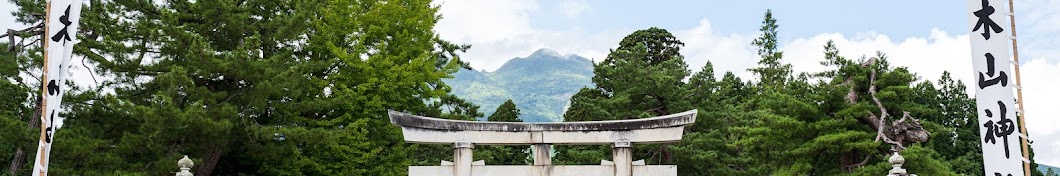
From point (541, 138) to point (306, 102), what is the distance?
5984 millimetres

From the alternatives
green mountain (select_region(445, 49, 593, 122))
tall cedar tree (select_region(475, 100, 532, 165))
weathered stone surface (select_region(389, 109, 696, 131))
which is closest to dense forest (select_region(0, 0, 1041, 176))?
weathered stone surface (select_region(389, 109, 696, 131))

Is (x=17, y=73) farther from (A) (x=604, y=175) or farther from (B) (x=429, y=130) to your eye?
(A) (x=604, y=175)

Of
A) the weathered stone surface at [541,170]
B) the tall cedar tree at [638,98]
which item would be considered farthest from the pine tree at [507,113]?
the weathered stone surface at [541,170]

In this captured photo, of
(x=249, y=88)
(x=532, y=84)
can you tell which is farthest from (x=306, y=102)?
(x=532, y=84)

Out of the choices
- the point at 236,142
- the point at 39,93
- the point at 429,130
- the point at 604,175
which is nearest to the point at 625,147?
the point at 604,175

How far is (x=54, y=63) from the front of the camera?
1001cm

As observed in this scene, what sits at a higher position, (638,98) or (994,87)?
(638,98)

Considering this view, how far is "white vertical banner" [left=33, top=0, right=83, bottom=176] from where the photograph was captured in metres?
9.82

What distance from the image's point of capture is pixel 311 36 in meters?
21.9

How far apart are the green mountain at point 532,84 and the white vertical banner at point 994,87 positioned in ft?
254

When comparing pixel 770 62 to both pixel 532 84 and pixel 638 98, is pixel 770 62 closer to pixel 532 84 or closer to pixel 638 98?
pixel 638 98

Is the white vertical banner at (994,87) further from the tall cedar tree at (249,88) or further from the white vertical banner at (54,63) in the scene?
the tall cedar tree at (249,88)

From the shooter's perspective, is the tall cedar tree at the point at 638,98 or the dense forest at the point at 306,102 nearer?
the dense forest at the point at 306,102

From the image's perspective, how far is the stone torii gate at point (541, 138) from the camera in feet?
51.5
